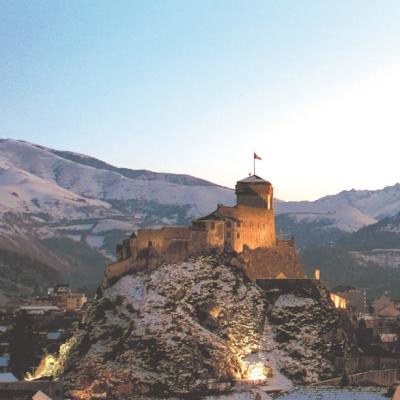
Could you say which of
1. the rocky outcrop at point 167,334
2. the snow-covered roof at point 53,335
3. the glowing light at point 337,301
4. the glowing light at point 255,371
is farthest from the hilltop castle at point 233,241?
the snow-covered roof at point 53,335

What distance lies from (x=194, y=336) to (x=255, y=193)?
26.0 m

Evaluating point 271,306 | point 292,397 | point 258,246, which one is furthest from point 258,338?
point 292,397

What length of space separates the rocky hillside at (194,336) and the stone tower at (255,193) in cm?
1085

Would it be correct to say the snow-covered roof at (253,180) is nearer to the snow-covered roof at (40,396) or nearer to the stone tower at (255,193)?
the stone tower at (255,193)

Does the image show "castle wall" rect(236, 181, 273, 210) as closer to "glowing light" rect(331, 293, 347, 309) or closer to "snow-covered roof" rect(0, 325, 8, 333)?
"glowing light" rect(331, 293, 347, 309)

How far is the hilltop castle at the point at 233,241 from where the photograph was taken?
120438 millimetres

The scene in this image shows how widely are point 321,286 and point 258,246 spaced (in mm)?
9326

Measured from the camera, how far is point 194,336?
112250mm

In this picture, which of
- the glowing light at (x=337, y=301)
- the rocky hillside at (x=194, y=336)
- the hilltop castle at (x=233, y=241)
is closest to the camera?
the rocky hillside at (x=194, y=336)

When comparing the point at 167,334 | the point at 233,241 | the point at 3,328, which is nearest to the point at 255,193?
the point at 233,241

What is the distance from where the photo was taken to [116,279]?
399ft

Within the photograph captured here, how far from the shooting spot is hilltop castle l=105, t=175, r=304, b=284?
120438 millimetres

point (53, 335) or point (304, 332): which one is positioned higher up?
point (304, 332)

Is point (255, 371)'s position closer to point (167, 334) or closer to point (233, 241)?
point (167, 334)
